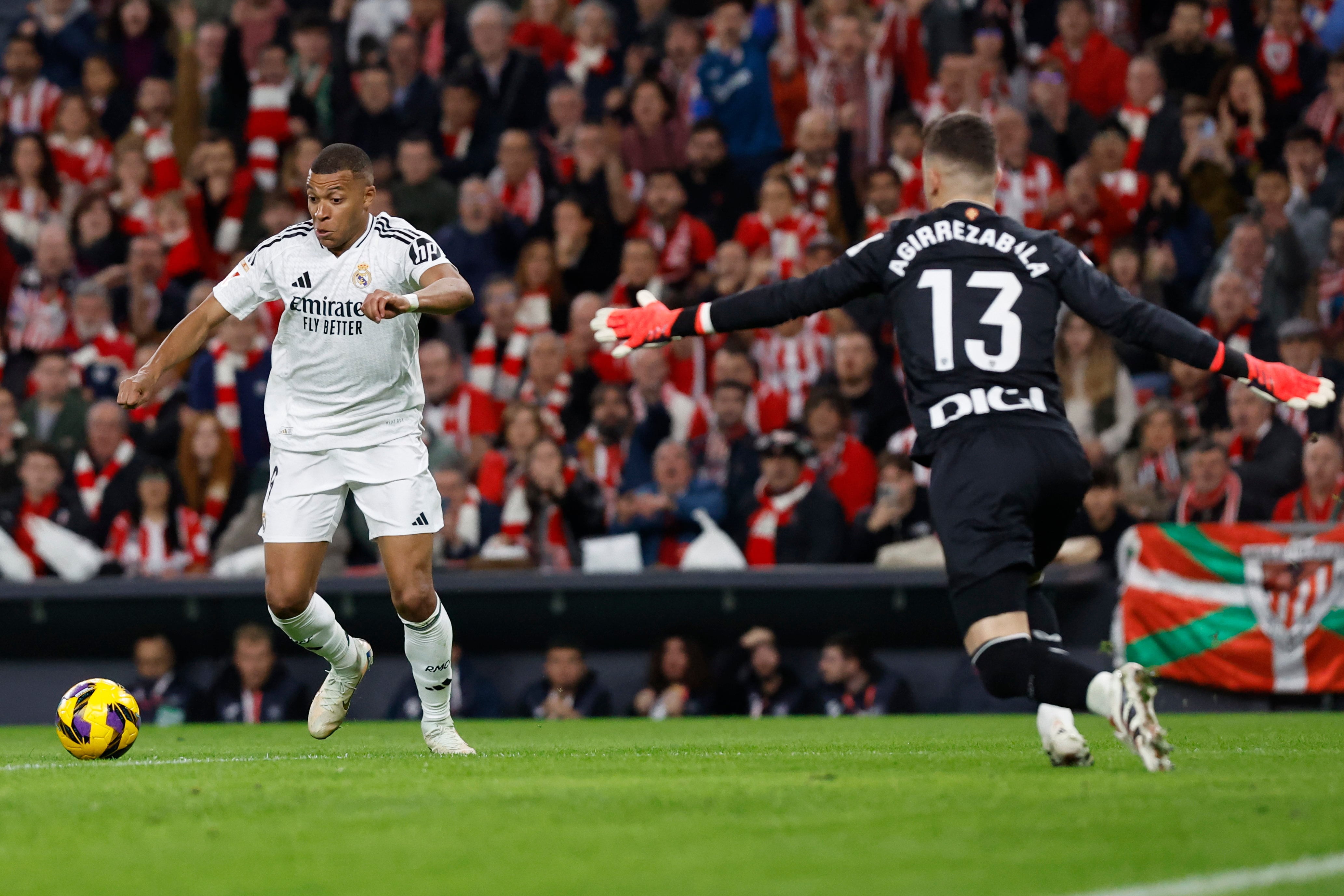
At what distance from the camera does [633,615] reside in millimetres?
13414

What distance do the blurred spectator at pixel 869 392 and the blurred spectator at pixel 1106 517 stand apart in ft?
5.28

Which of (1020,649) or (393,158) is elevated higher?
(393,158)

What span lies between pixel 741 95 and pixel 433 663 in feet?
31.7

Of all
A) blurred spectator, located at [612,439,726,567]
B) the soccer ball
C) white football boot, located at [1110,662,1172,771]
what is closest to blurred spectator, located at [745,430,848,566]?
blurred spectator, located at [612,439,726,567]

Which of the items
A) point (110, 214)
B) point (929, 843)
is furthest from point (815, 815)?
point (110, 214)

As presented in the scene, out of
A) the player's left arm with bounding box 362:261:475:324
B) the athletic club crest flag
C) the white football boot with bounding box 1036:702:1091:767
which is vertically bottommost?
the athletic club crest flag

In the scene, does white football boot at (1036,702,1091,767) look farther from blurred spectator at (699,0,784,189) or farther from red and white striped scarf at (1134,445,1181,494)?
blurred spectator at (699,0,784,189)

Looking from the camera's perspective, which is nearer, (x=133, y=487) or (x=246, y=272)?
(x=246, y=272)

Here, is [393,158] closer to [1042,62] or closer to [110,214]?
[110,214]

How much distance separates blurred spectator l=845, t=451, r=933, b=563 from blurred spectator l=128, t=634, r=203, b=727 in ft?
16.3

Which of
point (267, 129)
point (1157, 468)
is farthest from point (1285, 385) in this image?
point (267, 129)

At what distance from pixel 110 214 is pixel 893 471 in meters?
8.46

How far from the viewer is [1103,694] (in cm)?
579

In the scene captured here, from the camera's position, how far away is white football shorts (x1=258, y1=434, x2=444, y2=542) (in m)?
8.11
